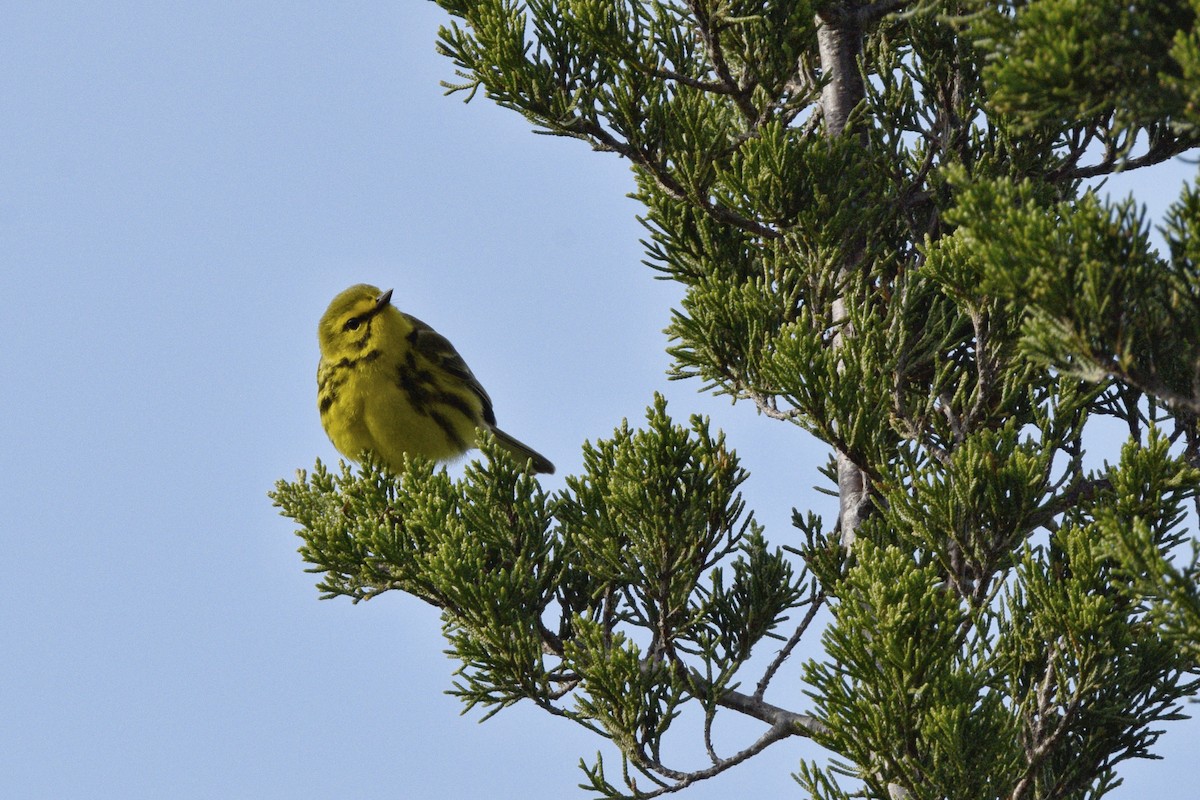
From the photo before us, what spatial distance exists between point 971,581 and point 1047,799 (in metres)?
0.60

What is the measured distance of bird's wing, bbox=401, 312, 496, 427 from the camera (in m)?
6.56

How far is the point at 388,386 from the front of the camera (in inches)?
241

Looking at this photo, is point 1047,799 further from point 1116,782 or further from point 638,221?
point 638,221

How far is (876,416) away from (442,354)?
10.4 ft

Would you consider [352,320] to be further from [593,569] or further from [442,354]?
[593,569]

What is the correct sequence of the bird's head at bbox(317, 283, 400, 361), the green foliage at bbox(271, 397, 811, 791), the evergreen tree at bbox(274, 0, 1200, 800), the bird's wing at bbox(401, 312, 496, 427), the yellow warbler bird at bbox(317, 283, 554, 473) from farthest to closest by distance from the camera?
the bird's wing at bbox(401, 312, 496, 427) < the bird's head at bbox(317, 283, 400, 361) < the yellow warbler bird at bbox(317, 283, 554, 473) < the green foliage at bbox(271, 397, 811, 791) < the evergreen tree at bbox(274, 0, 1200, 800)

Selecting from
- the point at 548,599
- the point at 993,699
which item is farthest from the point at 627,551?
the point at 993,699

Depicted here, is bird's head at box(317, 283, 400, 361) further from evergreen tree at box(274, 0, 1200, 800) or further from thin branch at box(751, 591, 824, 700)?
thin branch at box(751, 591, 824, 700)

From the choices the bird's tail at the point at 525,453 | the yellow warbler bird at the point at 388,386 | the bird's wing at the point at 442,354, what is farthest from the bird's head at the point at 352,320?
the bird's tail at the point at 525,453

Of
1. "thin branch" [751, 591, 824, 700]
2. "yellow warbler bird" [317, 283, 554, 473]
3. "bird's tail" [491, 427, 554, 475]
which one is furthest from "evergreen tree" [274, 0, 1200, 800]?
"bird's tail" [491, 427, 554, 475]

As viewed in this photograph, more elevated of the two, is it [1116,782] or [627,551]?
[627,551]

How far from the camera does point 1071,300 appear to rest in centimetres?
285

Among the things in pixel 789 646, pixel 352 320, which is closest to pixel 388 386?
pixel 352 320

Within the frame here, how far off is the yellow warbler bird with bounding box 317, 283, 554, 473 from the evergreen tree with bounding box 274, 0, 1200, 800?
49.1 inches
